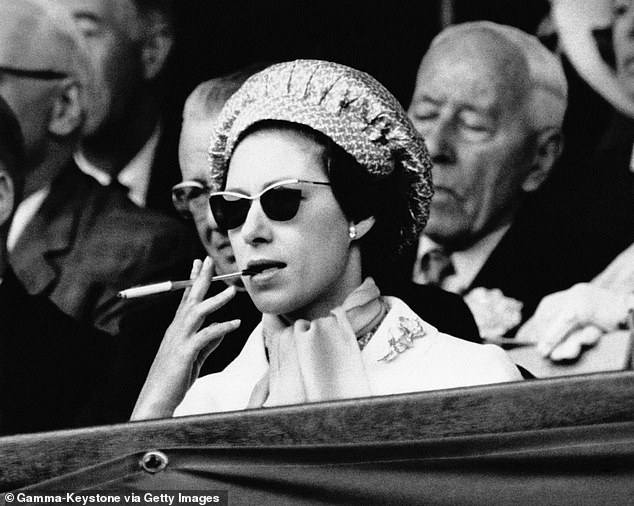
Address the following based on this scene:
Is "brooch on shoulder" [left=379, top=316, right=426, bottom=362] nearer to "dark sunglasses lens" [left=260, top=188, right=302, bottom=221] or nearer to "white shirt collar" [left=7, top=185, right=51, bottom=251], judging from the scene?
"dark sunglasses lens" [left=260, top=188, right=302, bottom=221]

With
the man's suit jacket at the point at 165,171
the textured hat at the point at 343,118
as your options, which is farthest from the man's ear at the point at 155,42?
the textured hat at the point at 343,118

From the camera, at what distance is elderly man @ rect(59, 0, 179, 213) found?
743cm

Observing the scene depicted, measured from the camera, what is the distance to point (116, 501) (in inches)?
232

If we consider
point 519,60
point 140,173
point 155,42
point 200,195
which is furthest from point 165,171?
point 519,60

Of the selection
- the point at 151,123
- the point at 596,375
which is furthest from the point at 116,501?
the point at 151,123

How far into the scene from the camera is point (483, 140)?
277 inches

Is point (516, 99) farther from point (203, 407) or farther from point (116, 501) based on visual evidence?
point (116, 501)

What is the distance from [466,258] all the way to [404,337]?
2.57 ft

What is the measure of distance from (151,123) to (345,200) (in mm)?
1389

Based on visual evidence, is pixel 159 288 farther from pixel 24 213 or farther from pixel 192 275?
pixel 24 213

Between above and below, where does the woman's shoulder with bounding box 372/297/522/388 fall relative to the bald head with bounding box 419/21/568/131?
below

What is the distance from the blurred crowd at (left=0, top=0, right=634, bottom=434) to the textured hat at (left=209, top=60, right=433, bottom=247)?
276 mm

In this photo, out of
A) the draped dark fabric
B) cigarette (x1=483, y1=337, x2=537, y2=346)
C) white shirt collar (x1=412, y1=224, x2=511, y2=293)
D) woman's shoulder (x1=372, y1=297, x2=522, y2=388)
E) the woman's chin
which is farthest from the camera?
white shirt collar (x1=412, y1=224, x2=511, y2=293)

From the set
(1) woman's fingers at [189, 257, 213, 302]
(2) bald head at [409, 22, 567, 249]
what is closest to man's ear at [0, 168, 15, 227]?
(1) woman's fingers at [189, 257, 213, 302]
